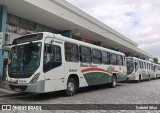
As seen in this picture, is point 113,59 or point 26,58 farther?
point 113,59

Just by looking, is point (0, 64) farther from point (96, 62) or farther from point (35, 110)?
point (35, 110)

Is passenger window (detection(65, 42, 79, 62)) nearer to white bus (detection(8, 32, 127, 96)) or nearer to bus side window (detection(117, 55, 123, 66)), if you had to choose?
white bus (detection(8, 32, 127, 96))

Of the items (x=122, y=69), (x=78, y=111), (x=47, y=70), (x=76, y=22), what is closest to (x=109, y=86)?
(x=122, y=69)

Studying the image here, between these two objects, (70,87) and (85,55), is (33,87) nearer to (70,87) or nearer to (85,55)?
(70,87)

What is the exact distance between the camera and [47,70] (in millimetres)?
10523

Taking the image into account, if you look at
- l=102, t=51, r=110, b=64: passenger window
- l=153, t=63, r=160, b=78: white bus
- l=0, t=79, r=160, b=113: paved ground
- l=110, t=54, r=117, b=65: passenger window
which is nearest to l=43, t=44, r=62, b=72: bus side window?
l=0, t=79, r=160, b=113: paved ground

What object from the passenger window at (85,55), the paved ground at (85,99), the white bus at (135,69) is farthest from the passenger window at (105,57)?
the white bus at (135,69)

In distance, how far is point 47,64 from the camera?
10.6 metres

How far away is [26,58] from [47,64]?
97 centimetres

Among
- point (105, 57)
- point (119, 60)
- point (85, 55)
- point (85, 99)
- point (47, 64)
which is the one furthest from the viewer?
point (119, 60)

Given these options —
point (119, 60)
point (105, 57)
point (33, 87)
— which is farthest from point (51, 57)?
point (119, 60)

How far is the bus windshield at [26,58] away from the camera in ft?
34.0

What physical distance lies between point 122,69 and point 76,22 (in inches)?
235

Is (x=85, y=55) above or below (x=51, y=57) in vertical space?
above
